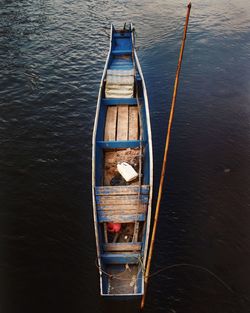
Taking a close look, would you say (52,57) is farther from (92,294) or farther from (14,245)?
(92,294)

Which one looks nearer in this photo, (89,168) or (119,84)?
(89,168)

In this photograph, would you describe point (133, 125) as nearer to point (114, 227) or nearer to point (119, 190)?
point (119, 190)

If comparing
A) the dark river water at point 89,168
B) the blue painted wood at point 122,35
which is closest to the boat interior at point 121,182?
the dark river water at point 89,168

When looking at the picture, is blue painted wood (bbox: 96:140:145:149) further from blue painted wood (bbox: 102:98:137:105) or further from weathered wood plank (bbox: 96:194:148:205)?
blue painted wood (bbox: 102:98:137:105)

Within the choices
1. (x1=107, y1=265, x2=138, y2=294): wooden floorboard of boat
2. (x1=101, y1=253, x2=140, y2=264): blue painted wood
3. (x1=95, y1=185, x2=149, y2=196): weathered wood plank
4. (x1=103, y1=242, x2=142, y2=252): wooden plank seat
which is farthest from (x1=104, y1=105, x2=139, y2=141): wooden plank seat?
(x1=107, y1=265, x2=138, y2=294): wooden floorboard of boat

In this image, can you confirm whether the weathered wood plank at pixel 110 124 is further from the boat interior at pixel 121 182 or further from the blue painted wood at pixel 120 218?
the blue painted wood at pixel 120 218

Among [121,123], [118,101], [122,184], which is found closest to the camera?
[122,184]

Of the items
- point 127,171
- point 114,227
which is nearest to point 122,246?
point 114,227

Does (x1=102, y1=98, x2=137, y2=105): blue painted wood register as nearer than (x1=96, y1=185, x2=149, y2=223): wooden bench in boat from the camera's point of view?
No
